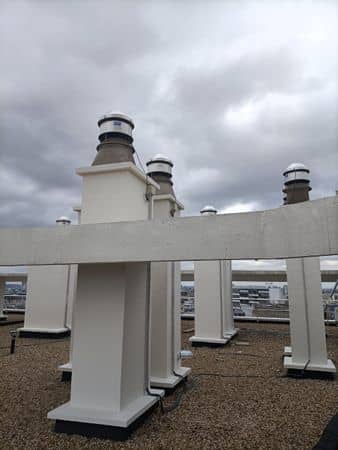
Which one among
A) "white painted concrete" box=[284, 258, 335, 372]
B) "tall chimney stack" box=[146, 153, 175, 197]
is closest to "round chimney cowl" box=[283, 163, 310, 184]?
"white painted concrete" box=[284, 258, 335, 372]

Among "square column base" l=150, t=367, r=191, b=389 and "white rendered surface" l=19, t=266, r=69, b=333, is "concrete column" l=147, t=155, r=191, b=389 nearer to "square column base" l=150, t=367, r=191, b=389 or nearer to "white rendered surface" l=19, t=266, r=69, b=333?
"square column base" l=150, t=367, r=191, b=389

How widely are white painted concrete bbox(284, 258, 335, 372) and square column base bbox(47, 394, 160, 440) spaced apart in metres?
3.78

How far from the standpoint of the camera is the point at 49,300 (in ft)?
37.2

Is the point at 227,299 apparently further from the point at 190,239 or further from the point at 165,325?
the point at 190,239

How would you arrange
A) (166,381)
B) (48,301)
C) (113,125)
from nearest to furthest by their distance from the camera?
(166,381), (113,125), (48,301)

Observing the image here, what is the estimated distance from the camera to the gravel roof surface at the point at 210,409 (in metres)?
3.70

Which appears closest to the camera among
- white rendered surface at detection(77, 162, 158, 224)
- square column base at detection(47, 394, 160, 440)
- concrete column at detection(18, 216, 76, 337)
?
square column base at detection(47, 394, 160, 440)

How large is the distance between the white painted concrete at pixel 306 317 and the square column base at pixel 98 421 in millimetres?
A: 3784

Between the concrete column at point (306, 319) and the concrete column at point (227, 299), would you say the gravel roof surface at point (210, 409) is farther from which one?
the concrete column at point (227, 299)

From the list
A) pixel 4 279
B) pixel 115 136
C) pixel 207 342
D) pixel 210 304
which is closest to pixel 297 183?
pixel 115 136

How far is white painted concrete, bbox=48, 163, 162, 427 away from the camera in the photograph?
156 inches

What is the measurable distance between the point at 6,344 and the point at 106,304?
771 centimetres

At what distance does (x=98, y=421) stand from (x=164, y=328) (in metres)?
2.00

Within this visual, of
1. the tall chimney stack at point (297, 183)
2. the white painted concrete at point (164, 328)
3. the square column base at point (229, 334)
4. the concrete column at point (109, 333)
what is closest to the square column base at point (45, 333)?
the square column base at point (229, 334)
